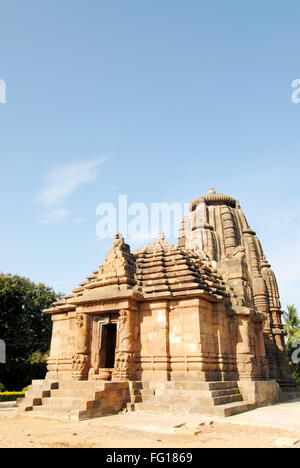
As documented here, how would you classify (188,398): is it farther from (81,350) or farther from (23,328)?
(23,328)

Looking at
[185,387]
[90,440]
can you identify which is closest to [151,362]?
[185,387]

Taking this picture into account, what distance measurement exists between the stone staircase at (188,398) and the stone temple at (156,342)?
0.03 m

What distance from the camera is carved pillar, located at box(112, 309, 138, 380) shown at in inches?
551

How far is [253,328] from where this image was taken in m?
17.3

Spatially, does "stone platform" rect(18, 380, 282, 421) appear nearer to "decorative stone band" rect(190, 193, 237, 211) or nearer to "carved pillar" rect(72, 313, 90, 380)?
"carved pillar" rect(72, 313, 90, 380)

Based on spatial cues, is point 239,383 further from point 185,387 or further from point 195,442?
point 195,442

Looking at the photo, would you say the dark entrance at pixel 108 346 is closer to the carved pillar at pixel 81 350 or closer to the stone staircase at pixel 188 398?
the carved pillar at pixel 81 350

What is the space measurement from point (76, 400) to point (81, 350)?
3497 millimetres

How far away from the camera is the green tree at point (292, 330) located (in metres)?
38.3

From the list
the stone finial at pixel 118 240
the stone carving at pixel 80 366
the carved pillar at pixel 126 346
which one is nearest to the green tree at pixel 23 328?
the stone carving at pixel 80 366

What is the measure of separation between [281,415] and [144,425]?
5.19 metres

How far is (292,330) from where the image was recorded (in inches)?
1661

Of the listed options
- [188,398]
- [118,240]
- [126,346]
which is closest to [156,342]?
[126,346]

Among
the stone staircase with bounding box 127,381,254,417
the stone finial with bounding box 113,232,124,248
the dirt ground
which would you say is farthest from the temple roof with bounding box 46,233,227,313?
the dirt ground
